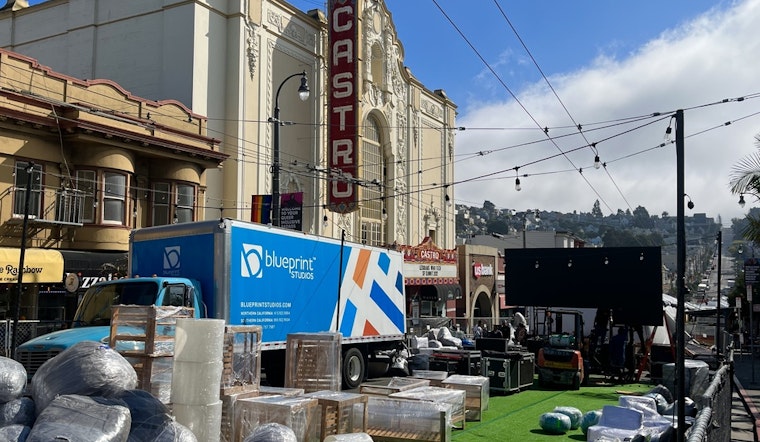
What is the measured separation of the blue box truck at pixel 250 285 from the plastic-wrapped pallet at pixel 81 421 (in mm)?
4241

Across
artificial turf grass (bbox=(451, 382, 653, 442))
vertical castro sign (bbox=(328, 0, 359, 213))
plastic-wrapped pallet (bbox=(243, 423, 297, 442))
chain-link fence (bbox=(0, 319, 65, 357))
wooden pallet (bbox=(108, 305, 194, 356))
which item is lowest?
artificial turf grass (bbox=(451, 382, 653, 442))

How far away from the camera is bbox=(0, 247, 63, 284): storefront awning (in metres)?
17.3

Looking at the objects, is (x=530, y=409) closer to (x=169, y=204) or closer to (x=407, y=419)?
(x=407, y=419)

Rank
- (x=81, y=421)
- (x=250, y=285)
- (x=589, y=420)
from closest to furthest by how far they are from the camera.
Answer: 1. (x=81, y=421)
2. (x=589, y=420)
3. (x=250, y=285)

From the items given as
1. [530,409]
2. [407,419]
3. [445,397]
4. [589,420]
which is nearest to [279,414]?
[407,419]

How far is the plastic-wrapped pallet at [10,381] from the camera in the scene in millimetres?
6688

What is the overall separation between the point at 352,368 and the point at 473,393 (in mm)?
4679

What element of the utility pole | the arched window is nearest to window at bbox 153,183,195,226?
the arched window

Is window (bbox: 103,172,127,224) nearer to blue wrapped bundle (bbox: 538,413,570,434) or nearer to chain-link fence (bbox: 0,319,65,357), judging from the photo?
chain-link fence (bbox: 0,319,65,357)

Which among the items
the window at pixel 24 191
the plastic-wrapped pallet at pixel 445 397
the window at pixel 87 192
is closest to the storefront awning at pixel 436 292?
the window at pixel 87 192

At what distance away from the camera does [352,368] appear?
16016 mm

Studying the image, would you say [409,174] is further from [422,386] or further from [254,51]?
[422,386]

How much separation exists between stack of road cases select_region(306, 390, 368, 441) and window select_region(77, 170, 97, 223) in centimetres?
1350

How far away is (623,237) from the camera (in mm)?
170000
